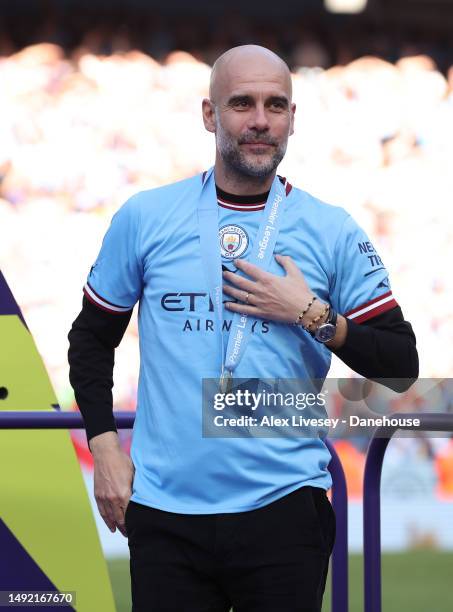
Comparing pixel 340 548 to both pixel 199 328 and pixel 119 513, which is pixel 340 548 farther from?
pixel 199 328

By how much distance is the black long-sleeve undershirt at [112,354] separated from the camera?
2.28 metres

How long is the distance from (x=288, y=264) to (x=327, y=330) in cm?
16

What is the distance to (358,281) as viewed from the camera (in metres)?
2.36

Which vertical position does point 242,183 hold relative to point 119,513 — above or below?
above

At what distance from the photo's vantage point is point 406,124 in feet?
40.3

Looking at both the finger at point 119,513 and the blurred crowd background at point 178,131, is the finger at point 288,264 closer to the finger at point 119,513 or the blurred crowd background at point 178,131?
the finger at point 119,513

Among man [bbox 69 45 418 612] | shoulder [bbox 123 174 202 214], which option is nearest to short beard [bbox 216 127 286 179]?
man [bbox 69 45 418 612]

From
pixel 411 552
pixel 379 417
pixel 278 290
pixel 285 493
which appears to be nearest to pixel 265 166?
pixel 278 290

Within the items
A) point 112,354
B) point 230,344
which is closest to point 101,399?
point 112,354

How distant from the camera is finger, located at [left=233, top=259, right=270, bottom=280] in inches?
89.1

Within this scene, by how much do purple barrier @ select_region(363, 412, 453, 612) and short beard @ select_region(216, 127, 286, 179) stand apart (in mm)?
931

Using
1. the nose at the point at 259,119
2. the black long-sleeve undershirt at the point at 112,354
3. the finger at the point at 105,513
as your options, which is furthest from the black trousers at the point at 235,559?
the nose at the point at 259,119

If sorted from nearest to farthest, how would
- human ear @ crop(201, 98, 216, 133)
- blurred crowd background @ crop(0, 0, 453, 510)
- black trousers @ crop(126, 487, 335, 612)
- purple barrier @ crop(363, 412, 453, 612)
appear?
black trousers @ crop(126, 487, 335, 612) < human ear @ crop(201, 98, 216, 133) < purple barrier @ crop(363, 412, 453, 612) < blurred crowd background @ crop(0, 0, 453, 510)

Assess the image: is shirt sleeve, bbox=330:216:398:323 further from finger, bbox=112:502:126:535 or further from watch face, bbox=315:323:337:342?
finger, bbox=112:502:126:535
